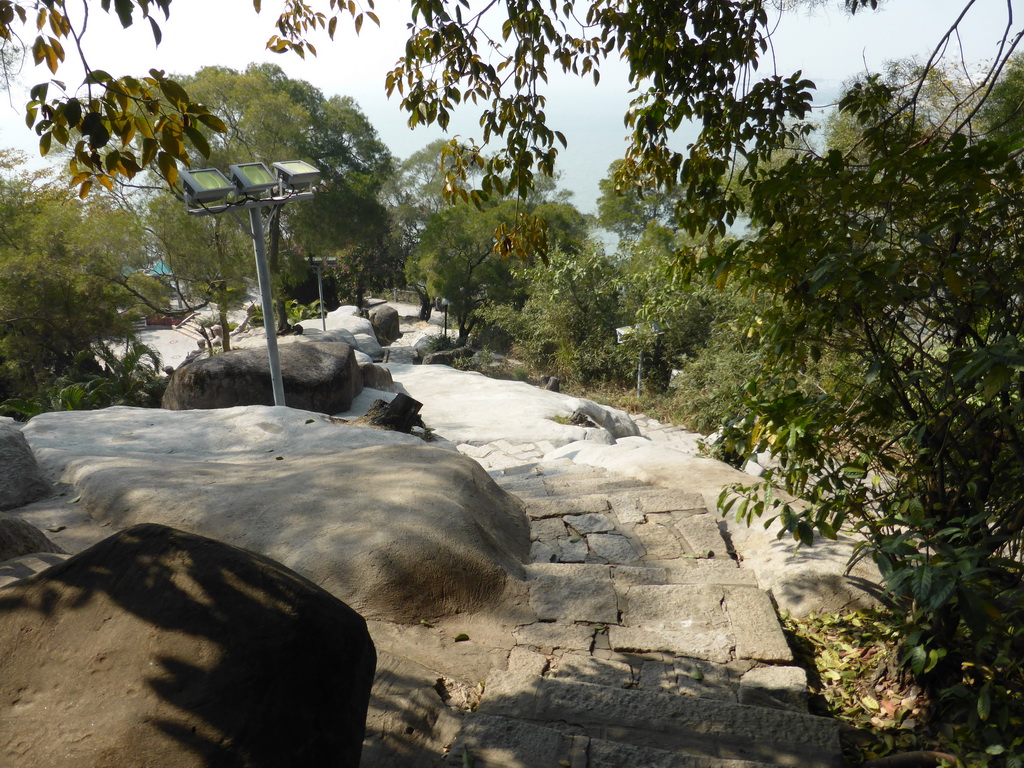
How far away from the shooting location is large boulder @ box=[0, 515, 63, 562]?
134 inches

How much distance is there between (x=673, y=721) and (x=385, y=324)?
2513 cm

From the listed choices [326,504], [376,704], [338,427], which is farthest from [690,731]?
[338,427]

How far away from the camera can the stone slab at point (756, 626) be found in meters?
3.32

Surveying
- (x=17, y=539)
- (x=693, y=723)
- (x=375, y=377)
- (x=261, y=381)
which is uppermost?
(x=17, y=539)

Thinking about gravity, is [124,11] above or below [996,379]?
above

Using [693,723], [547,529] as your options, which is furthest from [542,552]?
[693,723]

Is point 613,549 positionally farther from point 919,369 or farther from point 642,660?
point 919,369

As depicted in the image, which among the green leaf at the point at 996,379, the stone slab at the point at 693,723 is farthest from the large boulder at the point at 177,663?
the green leaf at the point at 996,379

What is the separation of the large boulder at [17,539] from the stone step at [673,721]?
2.39 m

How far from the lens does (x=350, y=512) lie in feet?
13.4

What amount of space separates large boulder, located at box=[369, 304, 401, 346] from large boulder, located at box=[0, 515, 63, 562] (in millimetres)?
22846

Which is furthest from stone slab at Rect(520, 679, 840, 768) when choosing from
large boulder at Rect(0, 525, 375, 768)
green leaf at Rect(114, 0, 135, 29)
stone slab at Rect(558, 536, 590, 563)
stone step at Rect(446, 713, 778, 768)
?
green leaf at Rect(114, 0, 135, 29)

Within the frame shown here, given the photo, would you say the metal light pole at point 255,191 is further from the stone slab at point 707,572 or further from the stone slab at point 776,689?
the stone slab at point 776,689

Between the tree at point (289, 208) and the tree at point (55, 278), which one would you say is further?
the tree at point (289, 208)
